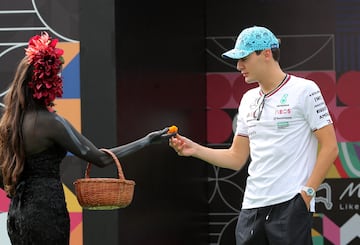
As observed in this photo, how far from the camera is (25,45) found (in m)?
→ 5.78

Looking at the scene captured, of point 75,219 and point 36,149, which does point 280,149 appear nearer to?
point 36,149

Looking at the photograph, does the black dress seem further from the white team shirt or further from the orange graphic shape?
the orange graphic shape

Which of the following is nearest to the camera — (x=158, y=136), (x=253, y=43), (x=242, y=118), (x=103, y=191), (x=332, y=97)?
(x=103, y=191)

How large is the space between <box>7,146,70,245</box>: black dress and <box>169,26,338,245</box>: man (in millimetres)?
1117

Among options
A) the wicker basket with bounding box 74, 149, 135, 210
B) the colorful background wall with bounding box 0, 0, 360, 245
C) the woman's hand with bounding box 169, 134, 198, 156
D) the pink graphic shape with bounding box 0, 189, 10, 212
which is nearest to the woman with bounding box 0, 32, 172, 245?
the wicker basket with bounding box 74, 149, 135, 210

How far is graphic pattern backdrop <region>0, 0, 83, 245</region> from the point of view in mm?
5668

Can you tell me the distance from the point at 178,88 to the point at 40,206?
3.07 metres

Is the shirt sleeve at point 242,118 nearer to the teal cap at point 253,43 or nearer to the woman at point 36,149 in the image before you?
the teal cap at point 253,43

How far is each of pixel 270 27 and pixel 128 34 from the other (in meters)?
2.72

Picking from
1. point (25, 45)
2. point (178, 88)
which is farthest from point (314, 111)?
point (178, 88)

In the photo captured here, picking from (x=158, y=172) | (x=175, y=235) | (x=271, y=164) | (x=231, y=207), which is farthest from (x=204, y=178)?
(x=271, y=164)

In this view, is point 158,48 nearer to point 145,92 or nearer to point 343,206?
point 145,92

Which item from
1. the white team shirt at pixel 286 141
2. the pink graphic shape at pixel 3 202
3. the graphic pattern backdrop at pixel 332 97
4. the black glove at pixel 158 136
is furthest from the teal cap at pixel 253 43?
the graphic pattern backdrop at pixel 332 97

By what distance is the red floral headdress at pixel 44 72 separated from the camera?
430 cm
